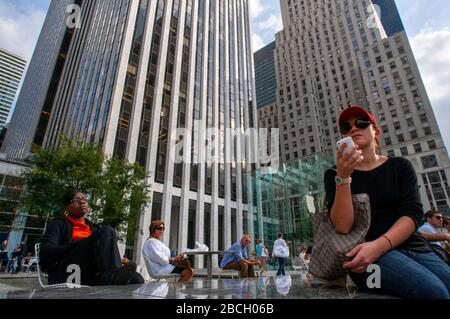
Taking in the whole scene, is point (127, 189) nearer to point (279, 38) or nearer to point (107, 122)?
point (107, 122)

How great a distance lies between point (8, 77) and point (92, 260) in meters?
159

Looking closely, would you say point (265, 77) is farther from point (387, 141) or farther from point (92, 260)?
point (92, 260)

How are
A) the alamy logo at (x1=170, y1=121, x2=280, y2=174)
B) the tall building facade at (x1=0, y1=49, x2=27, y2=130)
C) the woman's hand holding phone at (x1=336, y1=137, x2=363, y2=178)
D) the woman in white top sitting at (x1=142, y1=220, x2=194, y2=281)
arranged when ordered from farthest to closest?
the tall building facade at (x1=0, y1=49, x2=27, y2=130), the alamy logo at (x1=170, y1=121, x2=280, y2=174), the woman in white top sitting at (x1=142, y1=220, x2=194, y2=281), the woman's hand holding phone at (x1=336, y1=137, x2=363, y2=178)

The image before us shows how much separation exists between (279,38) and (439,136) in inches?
2471

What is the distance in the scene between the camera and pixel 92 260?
2.81 metres

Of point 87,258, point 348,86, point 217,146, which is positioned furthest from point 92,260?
point 348,86

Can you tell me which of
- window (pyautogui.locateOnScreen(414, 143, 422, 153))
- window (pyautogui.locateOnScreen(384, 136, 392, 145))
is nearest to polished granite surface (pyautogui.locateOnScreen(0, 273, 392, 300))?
window (pyautogui.locateOnScreen(414, 143, 422, 153))

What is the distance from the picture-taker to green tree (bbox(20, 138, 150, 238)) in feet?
46.2

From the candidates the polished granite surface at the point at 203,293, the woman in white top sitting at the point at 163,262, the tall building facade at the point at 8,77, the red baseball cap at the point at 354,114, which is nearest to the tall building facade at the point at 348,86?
the woman in white top sitting at the point at 163,262

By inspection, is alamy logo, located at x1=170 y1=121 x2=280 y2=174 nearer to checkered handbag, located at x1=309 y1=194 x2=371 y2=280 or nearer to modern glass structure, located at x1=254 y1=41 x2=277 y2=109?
checkered handbag, located at x1=309 y1=194 x2=371 y2=280

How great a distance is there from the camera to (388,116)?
62.9 metres

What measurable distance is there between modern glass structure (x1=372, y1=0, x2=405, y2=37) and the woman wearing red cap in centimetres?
14438

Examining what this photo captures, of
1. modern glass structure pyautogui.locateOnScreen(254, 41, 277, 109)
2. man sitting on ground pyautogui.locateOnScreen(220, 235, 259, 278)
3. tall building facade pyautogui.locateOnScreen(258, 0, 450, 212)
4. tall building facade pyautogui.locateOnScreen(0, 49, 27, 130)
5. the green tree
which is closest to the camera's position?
man sitting on ground pyautogui.locateOnScreen(220, 235, 259, 278)
